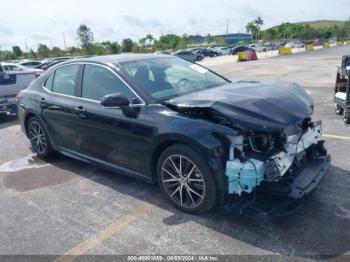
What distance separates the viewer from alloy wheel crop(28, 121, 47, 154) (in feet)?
17.8

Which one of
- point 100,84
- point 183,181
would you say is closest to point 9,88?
point 100,84

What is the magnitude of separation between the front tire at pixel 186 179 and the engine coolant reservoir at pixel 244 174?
0.19 metres

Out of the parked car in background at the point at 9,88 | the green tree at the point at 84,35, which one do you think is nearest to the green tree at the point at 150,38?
the green tree at the point at 84,35

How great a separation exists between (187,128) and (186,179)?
21.6 inches

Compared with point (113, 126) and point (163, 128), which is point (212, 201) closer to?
point (163, 128)

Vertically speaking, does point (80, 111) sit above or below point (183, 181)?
above

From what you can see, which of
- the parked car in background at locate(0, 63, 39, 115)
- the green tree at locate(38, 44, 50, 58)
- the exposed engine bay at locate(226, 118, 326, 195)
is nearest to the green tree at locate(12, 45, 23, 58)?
the green tree at locate(38, 44, 50, 58)

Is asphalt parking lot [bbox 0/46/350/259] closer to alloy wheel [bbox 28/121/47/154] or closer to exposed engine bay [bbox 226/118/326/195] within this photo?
exposed engine bay [bbox 226/118/326/195]

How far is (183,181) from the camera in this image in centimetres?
353

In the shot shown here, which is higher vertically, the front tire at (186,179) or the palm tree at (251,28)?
the palm tree at (251,28)

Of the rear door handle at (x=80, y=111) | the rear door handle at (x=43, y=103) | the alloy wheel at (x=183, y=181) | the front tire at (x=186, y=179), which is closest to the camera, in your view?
the front tire at (x=186, y=179)

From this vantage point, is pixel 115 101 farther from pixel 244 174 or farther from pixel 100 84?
pixel 244 174

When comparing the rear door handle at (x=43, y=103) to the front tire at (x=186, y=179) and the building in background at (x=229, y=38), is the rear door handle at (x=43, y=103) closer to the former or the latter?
the front tire at (x=186, y=179)

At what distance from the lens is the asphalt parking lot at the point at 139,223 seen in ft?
9.96
